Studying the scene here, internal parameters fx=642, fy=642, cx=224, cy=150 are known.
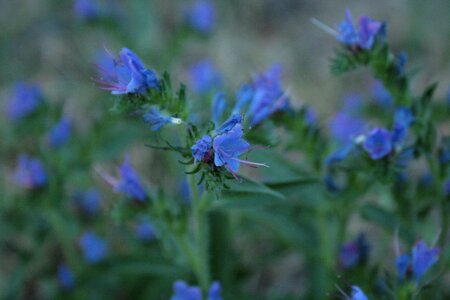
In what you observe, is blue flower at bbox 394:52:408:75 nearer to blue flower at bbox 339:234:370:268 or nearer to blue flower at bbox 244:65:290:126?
blue flower at bbox 244:65:290:126

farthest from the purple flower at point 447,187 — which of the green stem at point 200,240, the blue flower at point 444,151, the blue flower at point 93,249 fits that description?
the blue flower at point 93,249

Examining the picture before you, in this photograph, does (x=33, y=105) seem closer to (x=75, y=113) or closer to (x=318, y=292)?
(x=75, y=113)

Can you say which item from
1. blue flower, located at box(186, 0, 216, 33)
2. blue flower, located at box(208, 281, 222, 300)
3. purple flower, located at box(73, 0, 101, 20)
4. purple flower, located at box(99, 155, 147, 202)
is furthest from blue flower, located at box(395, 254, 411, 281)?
purple flower, located at box(73, 0, 101, 20)

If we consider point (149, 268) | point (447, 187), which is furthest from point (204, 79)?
point (447, 187)

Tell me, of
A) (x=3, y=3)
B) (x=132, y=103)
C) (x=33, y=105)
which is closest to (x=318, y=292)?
(x=132, y=103)

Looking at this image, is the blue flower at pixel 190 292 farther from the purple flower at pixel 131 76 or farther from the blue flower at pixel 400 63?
the blue flower at pixel 400 63

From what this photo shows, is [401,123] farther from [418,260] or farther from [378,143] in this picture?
[418,260]
